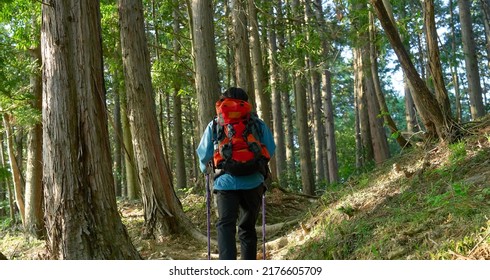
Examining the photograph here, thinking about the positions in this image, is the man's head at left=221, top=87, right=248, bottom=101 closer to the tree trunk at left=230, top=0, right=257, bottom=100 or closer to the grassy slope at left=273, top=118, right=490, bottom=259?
the grassy slope at left=273, top=118, right=490, bottom=259

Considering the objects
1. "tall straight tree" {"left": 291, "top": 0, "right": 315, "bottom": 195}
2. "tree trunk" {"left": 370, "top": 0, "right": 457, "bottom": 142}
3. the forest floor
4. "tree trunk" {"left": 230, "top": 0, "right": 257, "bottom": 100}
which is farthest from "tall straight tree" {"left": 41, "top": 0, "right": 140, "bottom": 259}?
"tall straight tree" {"left": 291, "top": 0, "right": 315, "bottom": 195}

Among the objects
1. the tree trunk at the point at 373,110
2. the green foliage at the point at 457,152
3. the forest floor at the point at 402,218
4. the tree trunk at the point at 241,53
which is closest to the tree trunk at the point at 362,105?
the tree trunk at the point at 373,110

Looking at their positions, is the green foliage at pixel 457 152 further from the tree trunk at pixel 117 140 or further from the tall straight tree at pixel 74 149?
the tree trunk at pixel 117 140

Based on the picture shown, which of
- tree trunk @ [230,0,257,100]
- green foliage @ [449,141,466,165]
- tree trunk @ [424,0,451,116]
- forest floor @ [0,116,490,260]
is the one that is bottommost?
forest floor @ [0,116,490,260]

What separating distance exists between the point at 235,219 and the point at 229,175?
0.46 metres

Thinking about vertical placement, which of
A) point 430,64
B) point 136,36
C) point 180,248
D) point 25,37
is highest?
point 25,37

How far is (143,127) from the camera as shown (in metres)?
7.56

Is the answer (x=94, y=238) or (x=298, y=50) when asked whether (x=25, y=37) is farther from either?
(x=94, y=238)

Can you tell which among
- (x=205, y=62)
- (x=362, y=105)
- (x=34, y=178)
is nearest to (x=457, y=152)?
(x=205, y=62)

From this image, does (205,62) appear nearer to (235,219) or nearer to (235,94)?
(235,94)

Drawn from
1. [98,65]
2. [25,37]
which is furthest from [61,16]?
[25,37]

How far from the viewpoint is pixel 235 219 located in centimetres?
454

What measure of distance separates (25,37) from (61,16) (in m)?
6.44

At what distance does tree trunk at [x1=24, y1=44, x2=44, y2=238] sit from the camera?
10.2m
